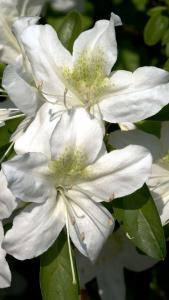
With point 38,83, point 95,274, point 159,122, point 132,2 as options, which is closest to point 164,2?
point 132,2

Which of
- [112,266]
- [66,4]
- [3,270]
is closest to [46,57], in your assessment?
[3,270]

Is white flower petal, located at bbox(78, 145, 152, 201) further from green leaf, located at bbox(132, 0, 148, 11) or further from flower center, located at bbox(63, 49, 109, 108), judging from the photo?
green leaf, located at bbox(132, 0, 148, 11)

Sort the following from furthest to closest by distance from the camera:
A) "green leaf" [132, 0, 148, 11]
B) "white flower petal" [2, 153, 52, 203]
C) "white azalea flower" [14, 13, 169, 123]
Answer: "green leaf" [132, 0, 148, 11]
"white azalea flower" [14, 13, 169, 123]
"white flower petal" [2, 153, 52, 203]

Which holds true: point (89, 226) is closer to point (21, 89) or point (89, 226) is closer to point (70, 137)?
point (70, 137)

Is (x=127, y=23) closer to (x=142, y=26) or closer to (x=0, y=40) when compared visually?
(x=142, y=26)

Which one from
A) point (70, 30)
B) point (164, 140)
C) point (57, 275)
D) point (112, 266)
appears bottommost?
point (112, 266)

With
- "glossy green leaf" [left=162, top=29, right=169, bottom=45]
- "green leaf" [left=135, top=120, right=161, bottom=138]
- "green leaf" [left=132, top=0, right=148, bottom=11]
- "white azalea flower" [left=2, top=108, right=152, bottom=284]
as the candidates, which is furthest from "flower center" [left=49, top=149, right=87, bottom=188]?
"green leaf" [left=132, top=0, right=148, bottom=11]

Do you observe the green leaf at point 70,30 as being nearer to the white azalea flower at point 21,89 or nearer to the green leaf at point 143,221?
the white azalea flower at point 21,89
